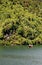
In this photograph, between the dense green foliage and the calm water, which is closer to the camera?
the calm water

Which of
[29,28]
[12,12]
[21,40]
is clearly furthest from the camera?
[12,12]

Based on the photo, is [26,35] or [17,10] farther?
[17,10]

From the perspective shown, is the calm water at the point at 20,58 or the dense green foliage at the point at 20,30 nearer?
the calm water at the point at 20,58

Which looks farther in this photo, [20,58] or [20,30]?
[20,30]

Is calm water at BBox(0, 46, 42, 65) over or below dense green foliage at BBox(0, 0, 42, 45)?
over

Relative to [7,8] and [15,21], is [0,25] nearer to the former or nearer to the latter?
[15,21]

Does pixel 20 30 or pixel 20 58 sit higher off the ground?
pixel 20 58

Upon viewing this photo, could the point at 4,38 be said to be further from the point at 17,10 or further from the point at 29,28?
the point at 17,10

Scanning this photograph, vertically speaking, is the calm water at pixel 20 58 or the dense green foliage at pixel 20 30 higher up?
the calm water at pixel 20 58

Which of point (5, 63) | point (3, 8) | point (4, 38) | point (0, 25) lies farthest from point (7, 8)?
point (5, 63)

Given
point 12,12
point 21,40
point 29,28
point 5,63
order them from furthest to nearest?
point 12,12
point 29,28
point 21,40
point 5,63

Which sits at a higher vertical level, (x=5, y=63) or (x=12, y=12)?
(x=5, y=63)
